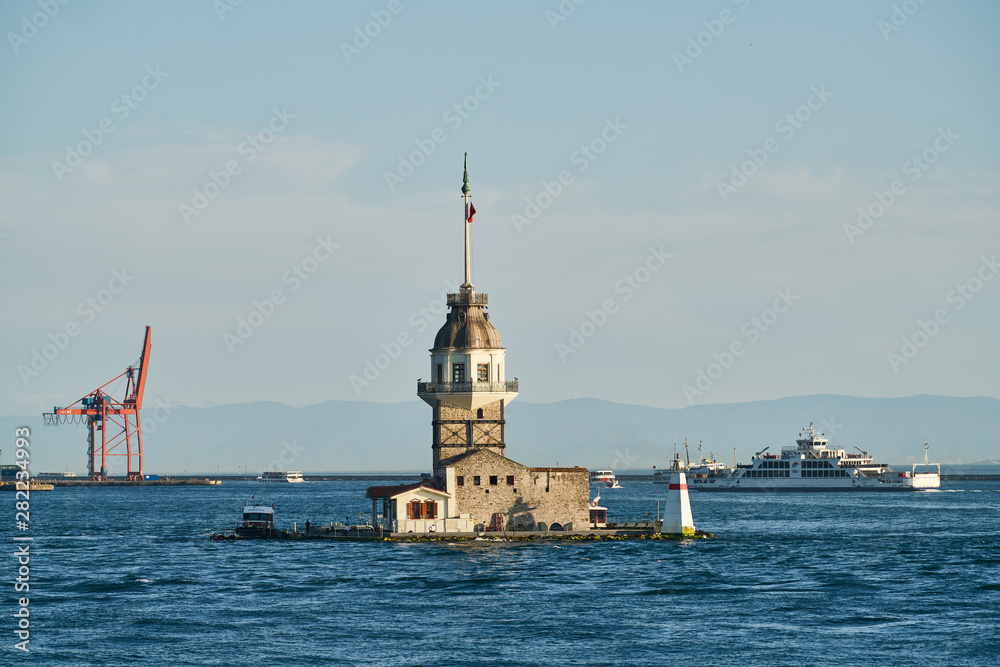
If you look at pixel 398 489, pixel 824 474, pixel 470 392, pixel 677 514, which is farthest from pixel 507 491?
pixel 824 474

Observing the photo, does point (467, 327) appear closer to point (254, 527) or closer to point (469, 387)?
point (469, 387)

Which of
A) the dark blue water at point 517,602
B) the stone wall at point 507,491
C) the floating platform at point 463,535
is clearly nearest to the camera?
the dark blue water at point 517,602

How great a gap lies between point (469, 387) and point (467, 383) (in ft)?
1.06

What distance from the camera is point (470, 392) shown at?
7638cm

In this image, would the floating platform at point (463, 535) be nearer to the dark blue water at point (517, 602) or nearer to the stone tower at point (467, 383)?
the dark blue water at point (517, 602)

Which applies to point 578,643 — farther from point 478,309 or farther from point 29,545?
point 29,545

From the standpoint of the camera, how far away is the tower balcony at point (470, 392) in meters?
76.5

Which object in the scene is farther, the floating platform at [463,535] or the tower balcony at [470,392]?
the tower balcony at [470,392]

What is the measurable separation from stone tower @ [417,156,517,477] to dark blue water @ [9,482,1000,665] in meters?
9.40

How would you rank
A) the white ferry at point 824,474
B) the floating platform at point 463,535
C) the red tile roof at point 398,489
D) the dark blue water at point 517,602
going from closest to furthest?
the dark blue water at point 517,602 → the floating platform at point 463,535 → the red tile roof at point 398,489 → the white ferry at point 824,474

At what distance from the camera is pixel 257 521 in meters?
81.5

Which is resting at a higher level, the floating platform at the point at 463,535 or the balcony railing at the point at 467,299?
the balcony railing at the point at 467,299

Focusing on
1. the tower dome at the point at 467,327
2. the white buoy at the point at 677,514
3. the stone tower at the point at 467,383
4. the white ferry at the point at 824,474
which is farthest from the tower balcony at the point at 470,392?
the white ferry at the point at 824,474

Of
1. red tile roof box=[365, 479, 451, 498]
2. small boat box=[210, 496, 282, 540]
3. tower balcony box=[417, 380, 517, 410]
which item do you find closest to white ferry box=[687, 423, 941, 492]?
tower balcony box=[417, 380, 517, 410]
